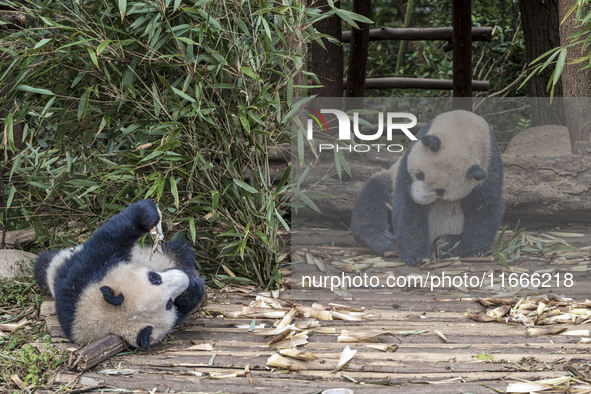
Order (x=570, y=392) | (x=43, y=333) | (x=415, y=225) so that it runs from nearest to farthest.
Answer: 1. (x=570, y=392)
2. (x=43, y=333)
3. (x=415, y=225)

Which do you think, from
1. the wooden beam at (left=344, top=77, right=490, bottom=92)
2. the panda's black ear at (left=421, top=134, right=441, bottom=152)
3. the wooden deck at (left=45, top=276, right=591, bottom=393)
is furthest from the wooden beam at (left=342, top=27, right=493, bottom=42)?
the wooden deck at (left=45, top=276, right=591, bottom=393)

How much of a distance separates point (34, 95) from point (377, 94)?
5.59m

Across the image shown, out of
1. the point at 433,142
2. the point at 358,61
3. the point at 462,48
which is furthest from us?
the point at 462,48

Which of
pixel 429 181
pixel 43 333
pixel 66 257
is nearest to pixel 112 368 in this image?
pixel 43 333

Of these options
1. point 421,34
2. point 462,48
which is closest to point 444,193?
point 462,48

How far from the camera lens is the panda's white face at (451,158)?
332 centimetres

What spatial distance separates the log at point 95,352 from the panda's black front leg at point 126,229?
1.16 ft

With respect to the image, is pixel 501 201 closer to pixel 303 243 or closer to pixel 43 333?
pixel 303 243

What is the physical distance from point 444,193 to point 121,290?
5.67 ft

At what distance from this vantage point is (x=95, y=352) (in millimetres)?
2375

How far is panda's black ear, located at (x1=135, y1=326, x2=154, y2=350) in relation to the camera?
2463mm

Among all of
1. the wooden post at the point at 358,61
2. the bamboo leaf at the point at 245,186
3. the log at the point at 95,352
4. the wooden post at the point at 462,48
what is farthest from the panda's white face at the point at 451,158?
the wooden post at the point at 462,48

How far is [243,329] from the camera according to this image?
9.07 feet

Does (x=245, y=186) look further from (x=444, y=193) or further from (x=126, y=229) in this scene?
(x=444, y=193)
